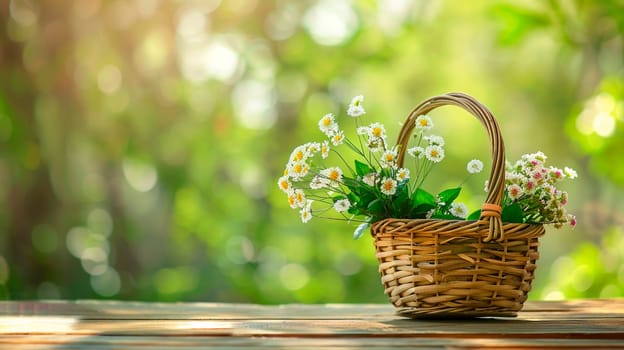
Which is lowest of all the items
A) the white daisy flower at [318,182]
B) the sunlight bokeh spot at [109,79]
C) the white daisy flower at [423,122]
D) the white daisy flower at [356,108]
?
the white daisy flower at [318,182]

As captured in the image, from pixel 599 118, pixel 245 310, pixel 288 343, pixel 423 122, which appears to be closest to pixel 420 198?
pixel 423 122

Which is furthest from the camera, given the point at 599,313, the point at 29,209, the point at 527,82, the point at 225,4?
the point at 527,82

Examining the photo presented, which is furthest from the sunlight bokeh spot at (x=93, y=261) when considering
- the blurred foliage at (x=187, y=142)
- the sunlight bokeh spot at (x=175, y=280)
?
the sunlight bokeh spot at (x=175, y=280)

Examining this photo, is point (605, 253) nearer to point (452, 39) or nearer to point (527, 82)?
point (527, 82)

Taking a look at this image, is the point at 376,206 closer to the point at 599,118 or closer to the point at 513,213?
the point at 513,213

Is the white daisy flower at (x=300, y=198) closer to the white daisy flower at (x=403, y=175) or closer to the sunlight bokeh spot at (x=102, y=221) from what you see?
the white daisy flower at (x=403, y=175)

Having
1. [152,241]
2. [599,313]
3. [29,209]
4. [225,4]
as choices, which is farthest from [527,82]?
[599,313]

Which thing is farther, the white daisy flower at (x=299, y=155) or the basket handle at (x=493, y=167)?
the white daisy flower at (x=299, y=155)

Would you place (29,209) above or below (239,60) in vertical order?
below
